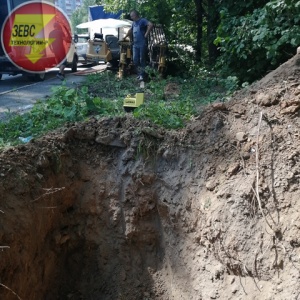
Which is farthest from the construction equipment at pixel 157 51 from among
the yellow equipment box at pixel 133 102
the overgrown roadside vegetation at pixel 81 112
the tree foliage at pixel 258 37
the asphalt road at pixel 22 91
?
the yellow equipment box at pixel 133 102

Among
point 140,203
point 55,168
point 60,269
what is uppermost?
point 55,168

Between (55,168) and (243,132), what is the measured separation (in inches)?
77.1

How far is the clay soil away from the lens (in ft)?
13.0

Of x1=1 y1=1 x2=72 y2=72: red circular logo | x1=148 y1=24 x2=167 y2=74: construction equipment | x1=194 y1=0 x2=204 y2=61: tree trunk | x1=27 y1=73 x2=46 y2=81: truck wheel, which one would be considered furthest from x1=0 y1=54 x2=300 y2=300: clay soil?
x1=1 y1=1 x2=72 y2=72: red circular logo

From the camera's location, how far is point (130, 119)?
5055mm

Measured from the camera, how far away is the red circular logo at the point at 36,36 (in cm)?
1307

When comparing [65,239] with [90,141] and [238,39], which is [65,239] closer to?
[90,141]

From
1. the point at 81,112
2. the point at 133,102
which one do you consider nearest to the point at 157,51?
the point at 133,102

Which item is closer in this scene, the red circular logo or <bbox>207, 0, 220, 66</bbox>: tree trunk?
<bbox>207, 0, 220, 66</bbox>: tree trunk

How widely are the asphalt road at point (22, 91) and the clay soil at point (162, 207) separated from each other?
255cm

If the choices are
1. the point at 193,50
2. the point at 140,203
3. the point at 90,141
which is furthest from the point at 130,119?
the point at 193,50

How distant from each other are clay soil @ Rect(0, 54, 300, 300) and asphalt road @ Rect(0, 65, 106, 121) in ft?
8.38

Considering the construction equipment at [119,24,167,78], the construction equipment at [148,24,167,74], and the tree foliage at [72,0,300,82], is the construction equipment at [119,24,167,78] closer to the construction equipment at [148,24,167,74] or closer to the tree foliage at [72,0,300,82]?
the construction equipment at [148,24,167,74]

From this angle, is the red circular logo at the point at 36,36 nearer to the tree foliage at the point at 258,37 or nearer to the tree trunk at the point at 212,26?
the tree trunk at the point at 212,26
